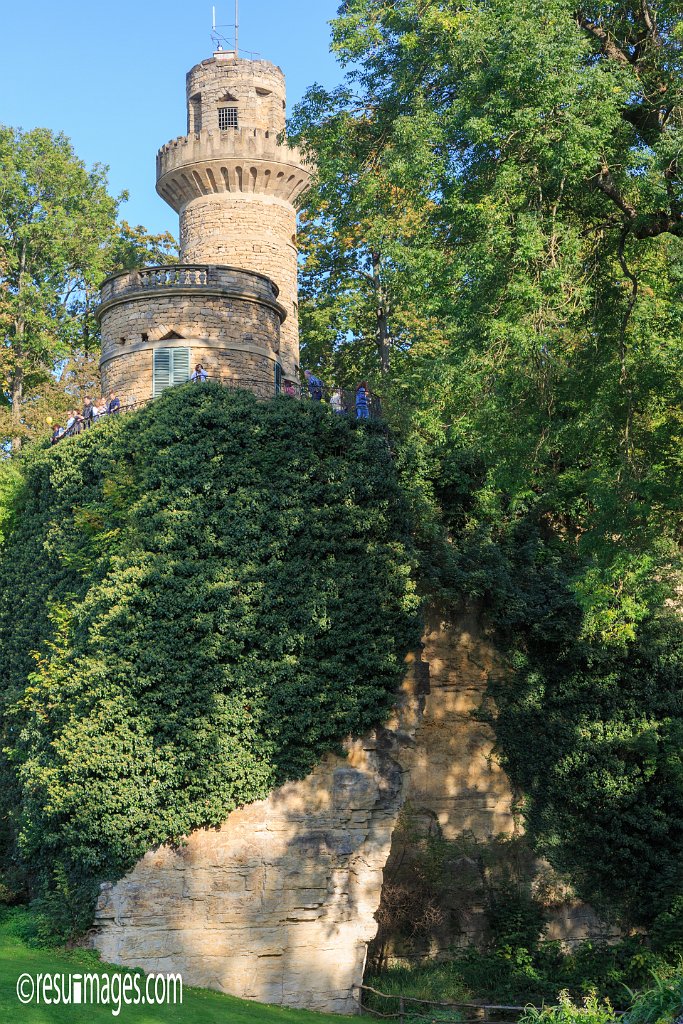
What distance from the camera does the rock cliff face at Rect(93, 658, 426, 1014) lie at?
1928 centimetres

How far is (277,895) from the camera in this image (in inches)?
781

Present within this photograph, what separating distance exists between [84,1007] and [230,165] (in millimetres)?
23161

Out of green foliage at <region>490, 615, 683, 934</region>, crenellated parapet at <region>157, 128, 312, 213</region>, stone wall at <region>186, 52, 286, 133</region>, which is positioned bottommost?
green foliage at <region>490, 615, 683, 934</region>

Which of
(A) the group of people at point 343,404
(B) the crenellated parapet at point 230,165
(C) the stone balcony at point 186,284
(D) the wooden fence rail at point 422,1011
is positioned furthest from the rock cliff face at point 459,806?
(B) the crenellated parapet at point 230,165

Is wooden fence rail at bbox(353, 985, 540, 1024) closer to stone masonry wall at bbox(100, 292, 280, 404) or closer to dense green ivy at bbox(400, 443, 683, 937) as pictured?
dense green ivy at bbox(400, 443, 683, 937)

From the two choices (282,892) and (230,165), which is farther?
(230,165)

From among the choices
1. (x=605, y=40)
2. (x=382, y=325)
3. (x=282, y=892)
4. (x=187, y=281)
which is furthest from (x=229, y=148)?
(x=282, y=892)

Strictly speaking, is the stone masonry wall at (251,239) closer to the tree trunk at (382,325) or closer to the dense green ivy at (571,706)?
the tree trunk at (382,325)

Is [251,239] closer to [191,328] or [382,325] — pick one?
[382,325]

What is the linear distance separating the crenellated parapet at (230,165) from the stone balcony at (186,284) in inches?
285

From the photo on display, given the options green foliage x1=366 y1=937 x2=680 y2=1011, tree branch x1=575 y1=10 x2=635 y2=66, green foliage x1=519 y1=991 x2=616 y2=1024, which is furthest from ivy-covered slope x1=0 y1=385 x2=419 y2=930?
tree branch x1=575 y1=10 x2=635 y2=66

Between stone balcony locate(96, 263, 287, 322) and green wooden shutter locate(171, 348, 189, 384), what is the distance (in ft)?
4.27

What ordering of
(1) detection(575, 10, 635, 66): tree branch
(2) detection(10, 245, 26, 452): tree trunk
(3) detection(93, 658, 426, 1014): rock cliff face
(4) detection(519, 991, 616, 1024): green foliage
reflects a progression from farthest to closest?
(2) detection(10, 245, 26, 452): tree trunk, (3) detection(93, 658, 426, 1014): rock cliff face, (1) detection(575, 10, 635, 66): tree branch, (4) detection(519, 991, 616, 1024): green foliage

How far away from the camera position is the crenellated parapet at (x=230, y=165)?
32.2 m
